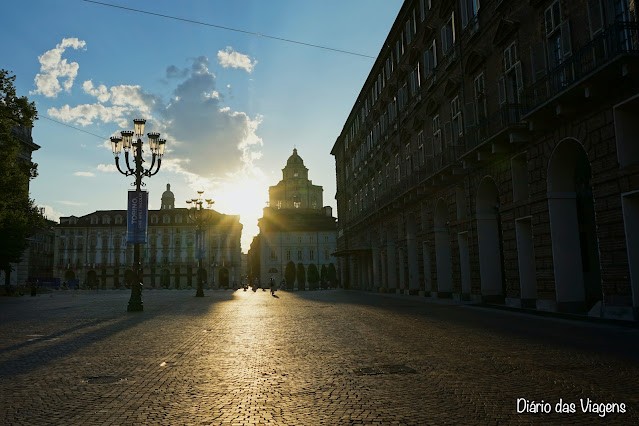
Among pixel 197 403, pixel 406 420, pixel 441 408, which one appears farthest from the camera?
pixel 197 403

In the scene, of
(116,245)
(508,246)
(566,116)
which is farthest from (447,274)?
(116,245)

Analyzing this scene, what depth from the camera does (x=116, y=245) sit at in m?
100

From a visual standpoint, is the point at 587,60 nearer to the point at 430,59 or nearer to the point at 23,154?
the point at 430,59

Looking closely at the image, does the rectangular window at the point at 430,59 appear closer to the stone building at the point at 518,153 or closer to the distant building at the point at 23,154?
the stone building at the point at 518,153

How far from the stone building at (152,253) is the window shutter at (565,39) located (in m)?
89.4

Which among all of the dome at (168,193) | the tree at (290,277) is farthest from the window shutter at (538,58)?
the dome at (168,193)

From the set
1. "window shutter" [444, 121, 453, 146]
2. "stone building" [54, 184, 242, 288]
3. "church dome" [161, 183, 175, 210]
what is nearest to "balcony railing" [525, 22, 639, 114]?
"window shutter" [444, 121, 453, 146]

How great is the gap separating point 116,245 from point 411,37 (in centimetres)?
8477

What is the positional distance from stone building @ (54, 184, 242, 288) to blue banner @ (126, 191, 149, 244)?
79787 millimetres

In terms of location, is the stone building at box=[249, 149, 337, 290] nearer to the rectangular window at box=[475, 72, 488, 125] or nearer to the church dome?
the church dome

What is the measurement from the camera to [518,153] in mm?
17578

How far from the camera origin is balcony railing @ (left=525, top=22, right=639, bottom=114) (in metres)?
11.4

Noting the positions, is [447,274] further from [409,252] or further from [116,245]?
[116,245]

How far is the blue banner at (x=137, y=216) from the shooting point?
2030cm
